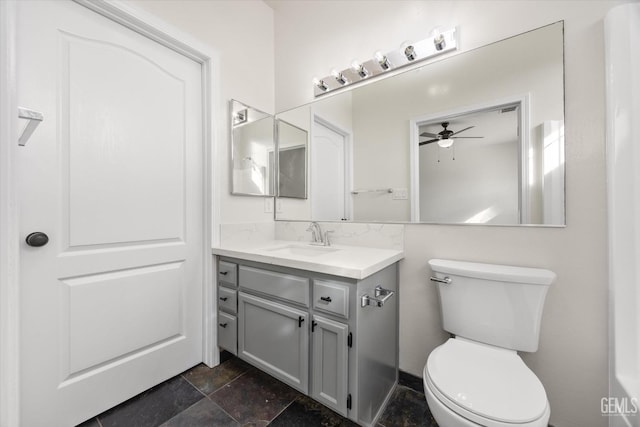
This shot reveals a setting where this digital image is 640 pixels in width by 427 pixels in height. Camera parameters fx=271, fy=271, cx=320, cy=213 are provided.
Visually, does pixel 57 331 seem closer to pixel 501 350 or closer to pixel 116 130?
pixel 116 130

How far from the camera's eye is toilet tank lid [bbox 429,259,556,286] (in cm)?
115

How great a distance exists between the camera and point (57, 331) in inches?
48.8

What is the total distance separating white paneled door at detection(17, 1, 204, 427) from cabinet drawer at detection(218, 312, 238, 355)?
17cm

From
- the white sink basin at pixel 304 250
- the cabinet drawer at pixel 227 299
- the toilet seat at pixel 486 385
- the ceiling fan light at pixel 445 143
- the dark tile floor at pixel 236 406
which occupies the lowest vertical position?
the dark tile floor at pixel 236 406

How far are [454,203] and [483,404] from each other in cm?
90

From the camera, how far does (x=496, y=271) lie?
1.22 m

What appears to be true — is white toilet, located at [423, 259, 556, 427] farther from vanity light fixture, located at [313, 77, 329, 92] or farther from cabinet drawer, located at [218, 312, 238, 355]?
vanity light fixture, located at [313, 77, 329, 92]

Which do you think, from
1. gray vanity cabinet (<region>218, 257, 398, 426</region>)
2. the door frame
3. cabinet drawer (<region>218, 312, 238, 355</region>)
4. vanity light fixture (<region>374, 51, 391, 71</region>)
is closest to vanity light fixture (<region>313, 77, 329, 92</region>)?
vanity light fixture (<region>374, 51, 391, 71</region>)

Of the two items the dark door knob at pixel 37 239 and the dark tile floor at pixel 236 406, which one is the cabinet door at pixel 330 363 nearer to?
the dark tile floor at pixel 236 406

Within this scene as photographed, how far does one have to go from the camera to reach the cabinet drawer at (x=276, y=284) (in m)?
1.33

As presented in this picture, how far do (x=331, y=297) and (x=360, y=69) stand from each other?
1401mm

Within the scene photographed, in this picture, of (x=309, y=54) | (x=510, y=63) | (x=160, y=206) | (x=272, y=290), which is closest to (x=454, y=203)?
(x=510, y=63)

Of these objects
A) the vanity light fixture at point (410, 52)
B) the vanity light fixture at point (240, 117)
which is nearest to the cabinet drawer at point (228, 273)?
the vanity light fixture at point (240, 117)

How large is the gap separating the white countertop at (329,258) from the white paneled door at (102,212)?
419 mm
